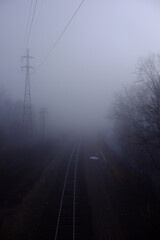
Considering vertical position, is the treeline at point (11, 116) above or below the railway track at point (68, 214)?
above

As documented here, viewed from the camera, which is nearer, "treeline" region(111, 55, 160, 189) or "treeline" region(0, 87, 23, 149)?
"treeline" region(111, 55, 160, 189)

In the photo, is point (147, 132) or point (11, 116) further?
point (11, 116)

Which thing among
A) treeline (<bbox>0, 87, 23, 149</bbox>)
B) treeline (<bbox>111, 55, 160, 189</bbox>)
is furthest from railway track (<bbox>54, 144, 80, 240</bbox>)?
treeline (<bbox>0, 87, 23, 149</bbox>)

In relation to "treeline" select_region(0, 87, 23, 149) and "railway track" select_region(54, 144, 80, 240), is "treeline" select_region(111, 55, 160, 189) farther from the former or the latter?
"treeline" select_region(0, 87, 23, 149)

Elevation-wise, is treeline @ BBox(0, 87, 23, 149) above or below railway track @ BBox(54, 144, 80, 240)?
above

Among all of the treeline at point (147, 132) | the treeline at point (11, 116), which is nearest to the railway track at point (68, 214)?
the treeline at point (147, 132)

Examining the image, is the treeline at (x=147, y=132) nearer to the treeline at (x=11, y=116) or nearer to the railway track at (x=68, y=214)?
the railway track at (x=68, y=214)

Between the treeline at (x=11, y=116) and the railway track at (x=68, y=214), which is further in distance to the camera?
the treeline at (x=11, y=116)

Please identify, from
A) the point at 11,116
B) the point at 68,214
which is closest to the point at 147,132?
the point at 68,214

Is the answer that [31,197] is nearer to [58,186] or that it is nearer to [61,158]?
[58,186]

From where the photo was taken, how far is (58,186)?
2377 cm

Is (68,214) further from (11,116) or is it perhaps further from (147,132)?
(11,116)

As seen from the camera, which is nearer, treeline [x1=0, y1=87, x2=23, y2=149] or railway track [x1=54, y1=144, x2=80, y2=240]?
railway track [x1=54, y1=144, x2=80, y2=240]

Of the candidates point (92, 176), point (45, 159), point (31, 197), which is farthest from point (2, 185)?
point (45, 159)
